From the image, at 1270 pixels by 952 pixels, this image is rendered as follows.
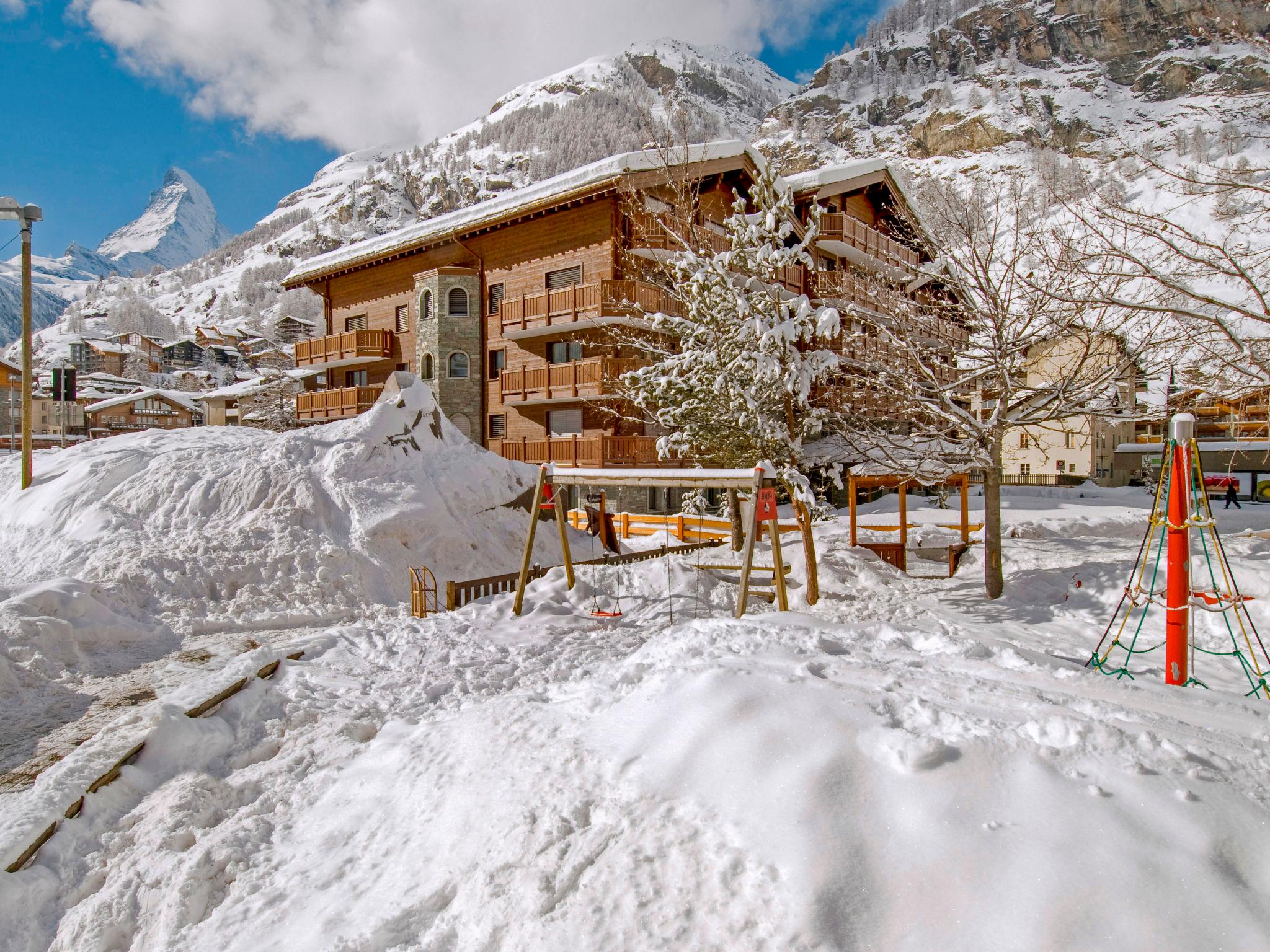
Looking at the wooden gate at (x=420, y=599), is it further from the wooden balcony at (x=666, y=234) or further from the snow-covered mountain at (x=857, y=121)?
the snow-covered mountain at (x=857, y=121)

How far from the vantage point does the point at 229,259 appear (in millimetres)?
181500

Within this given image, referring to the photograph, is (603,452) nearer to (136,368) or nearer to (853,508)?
(853,508)

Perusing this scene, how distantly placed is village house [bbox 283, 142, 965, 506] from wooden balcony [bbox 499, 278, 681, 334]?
0.17 ft

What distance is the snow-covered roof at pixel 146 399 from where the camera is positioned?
62625 millimetres

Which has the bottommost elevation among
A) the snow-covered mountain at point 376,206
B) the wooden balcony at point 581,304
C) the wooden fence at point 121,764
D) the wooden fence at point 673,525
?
the wooden fence at point 121,764

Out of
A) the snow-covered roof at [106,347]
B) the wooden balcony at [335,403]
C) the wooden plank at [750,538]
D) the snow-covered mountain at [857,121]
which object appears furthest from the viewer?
the snow-covered mountain at [857,121]

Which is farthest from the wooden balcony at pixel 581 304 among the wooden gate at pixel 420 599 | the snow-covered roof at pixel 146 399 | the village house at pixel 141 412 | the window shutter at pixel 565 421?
the snow-covered roof at pixel 146 399

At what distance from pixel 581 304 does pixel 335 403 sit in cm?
1304

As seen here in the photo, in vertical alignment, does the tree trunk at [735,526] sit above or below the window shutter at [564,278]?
below

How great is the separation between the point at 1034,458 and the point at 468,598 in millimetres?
44140

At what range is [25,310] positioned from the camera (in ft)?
52.0

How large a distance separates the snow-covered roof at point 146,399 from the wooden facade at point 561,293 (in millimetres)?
43754

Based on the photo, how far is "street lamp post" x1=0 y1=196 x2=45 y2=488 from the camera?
49.4 ft

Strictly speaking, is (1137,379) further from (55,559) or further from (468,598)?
(55,559)
